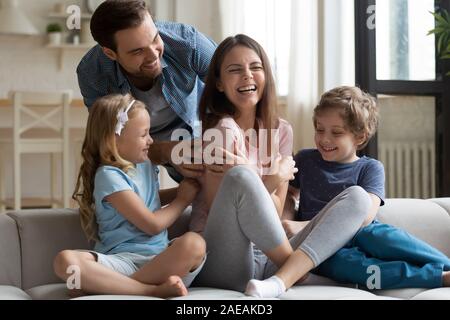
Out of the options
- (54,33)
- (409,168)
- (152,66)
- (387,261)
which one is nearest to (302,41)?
(409,168)

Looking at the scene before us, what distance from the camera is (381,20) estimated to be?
388 cm

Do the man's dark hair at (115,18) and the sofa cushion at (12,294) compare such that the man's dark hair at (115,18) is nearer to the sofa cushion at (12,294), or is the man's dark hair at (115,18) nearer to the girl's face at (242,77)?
the girl's face at (242,77)

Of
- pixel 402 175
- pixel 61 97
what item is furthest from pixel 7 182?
pixel 402 175

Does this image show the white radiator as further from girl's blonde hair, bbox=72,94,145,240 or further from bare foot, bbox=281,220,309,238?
girl's blonde hair, bbox=72,94,145,240

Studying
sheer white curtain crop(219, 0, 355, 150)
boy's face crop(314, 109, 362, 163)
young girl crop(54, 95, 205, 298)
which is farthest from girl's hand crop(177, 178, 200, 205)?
sheer white curtain crop(219, 0, 355, 150)

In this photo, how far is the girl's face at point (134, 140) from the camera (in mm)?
1879

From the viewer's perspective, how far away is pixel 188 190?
195 centimetres

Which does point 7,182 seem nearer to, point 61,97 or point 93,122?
point 61,97

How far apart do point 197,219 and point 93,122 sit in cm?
35

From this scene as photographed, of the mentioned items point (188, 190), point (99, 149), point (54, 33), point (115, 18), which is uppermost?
point (54, 33)

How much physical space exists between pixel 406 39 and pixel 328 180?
2.09 m

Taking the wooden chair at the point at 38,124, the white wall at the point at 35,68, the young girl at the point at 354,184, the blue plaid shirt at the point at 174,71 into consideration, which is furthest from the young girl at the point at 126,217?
the white wall at the point at 35,68

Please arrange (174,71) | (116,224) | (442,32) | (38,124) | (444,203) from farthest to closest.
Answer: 1. (38,124)
2. (442,32)
3. (444,203)
4. (174,71)
5. (116,224)

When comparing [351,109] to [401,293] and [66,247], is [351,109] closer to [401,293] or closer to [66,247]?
[401,293]
